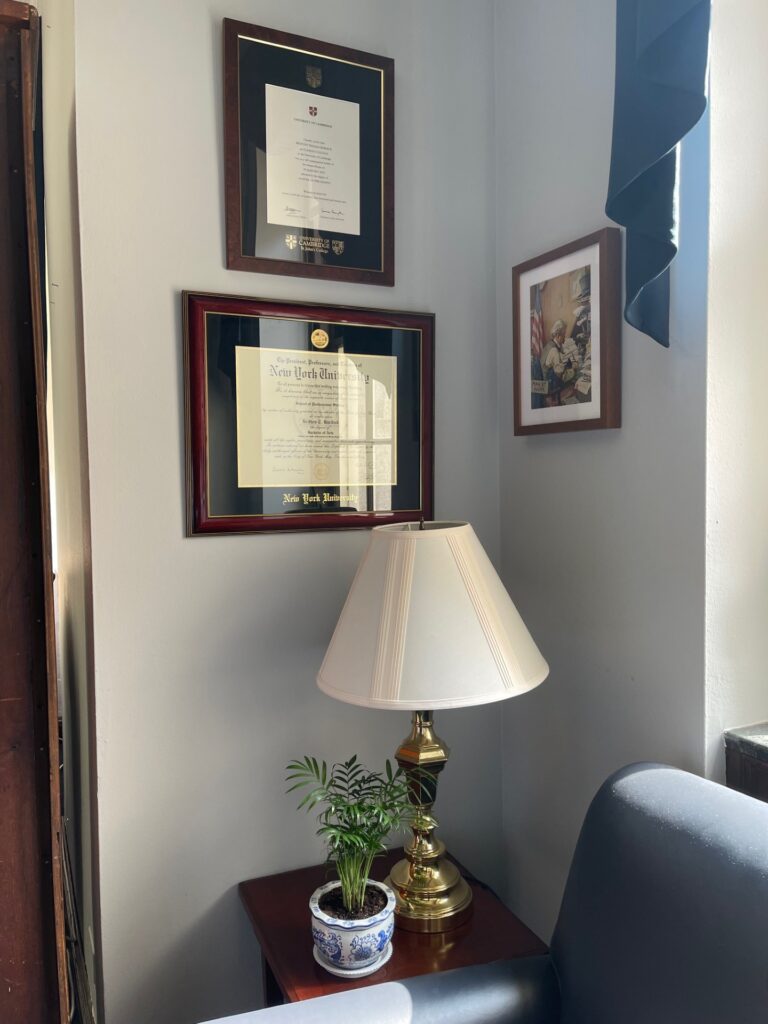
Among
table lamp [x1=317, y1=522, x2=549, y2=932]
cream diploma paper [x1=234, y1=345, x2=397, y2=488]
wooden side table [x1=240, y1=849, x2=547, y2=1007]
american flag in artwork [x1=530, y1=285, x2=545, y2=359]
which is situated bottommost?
wooden side table [x1=240, y1=849, x2=547, y2=1007]

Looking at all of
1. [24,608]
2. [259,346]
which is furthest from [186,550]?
[259,346]

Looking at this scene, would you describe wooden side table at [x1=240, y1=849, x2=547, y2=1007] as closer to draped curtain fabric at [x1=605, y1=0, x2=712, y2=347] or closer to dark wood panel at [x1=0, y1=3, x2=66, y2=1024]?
dark wood panel at [x1=0, y1=3, x2=66, y2=1024]

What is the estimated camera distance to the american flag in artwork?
1.45 metres

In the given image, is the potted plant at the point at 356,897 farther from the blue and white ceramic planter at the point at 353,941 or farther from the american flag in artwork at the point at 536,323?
the american flag in artwork at the point at 536,323

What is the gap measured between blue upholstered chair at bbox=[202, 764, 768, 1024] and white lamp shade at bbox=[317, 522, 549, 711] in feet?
0.78

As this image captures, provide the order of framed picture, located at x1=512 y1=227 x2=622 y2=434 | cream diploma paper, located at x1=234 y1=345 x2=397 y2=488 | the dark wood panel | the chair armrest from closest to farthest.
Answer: the chair armrest < the dark wood panel < framed picture, located at x1=512 y1=227 x2=622 y2=434 < cream diploma paper, located at x1=234 y1=345 x2=397 y2=488

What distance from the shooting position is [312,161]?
56.0 inches

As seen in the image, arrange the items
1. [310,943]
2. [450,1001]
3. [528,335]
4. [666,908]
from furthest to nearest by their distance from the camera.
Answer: [528,335] → [310,943] → [450,1001] → [666,908]

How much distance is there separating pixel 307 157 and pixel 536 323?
0.54m

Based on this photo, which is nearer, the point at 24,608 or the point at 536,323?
the point at 24,608

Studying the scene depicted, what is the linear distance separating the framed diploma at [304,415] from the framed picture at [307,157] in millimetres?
104

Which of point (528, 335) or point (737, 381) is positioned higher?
point (528, 335)

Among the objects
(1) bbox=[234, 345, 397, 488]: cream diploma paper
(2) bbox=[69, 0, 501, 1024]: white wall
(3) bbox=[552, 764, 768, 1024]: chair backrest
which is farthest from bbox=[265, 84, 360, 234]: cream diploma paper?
(3) bbox=[552, 764, 768, 1024]: chair backrest

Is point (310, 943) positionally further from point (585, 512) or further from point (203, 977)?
point (585, 512)
